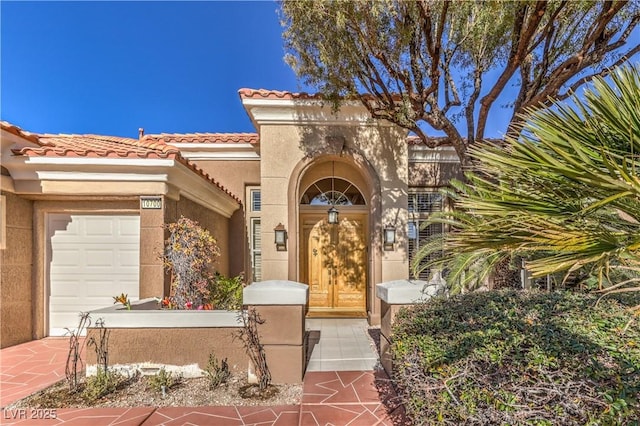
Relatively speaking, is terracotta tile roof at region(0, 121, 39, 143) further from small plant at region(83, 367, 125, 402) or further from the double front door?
the double front door

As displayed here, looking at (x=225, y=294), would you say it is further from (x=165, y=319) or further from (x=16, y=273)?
(x=16, y=273)

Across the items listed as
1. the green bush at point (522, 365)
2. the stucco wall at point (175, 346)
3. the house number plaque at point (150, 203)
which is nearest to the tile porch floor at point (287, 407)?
the stucco wall at point (175, 346)

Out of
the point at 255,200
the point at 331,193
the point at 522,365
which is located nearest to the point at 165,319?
the point at 522,365

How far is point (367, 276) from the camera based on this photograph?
31.7ft

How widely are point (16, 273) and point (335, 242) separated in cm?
770

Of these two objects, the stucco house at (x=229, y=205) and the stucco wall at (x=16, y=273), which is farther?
the stucco house at (x=229, y=205)

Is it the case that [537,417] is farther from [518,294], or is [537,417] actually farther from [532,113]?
[518,294]

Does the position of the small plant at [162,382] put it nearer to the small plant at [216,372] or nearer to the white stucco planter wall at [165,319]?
the small plant at [216,372]

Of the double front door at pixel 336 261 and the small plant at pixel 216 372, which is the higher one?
the double front door at pixel 336 261

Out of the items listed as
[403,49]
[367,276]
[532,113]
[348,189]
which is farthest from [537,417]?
[348,189]

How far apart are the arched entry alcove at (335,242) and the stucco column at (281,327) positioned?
15.1 ft

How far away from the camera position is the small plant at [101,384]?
4750 millimetres

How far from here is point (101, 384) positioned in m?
4.92

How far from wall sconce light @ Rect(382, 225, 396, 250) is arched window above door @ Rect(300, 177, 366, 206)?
5.12ft
